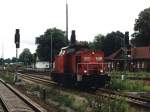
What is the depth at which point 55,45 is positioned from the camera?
119 meters

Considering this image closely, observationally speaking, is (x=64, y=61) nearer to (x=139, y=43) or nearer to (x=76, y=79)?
(x=76, y=79)

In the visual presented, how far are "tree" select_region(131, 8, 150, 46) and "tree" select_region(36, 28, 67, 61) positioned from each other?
2023cm

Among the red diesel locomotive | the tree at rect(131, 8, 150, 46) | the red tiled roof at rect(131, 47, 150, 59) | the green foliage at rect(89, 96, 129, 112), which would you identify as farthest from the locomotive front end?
the tree at rect(131, 8, 150, 46)

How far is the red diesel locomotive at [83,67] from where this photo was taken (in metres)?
31.5

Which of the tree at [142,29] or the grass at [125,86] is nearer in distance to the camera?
the grass at [125,86]

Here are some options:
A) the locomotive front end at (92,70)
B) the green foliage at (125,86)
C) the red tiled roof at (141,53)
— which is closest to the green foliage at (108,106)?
the locomotive front end at (92,70)

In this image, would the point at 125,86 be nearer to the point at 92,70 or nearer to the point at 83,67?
the point at 92,70

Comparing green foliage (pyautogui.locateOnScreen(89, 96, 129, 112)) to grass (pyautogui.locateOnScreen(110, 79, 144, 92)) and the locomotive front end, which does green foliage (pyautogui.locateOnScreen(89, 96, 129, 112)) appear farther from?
grass (pyautogui.locateOnScreen(110, 79, 144, 92))

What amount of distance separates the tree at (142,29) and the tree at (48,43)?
20233 millimetres

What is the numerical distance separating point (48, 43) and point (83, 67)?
9421 cm

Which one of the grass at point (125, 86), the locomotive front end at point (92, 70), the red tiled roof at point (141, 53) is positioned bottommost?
the grass at point (125, 86)

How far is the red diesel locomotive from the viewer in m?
31.5

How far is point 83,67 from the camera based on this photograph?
32.4 metres

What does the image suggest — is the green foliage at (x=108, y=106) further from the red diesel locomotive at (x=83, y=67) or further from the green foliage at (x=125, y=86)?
the green foliage at (x=125, y=86)
